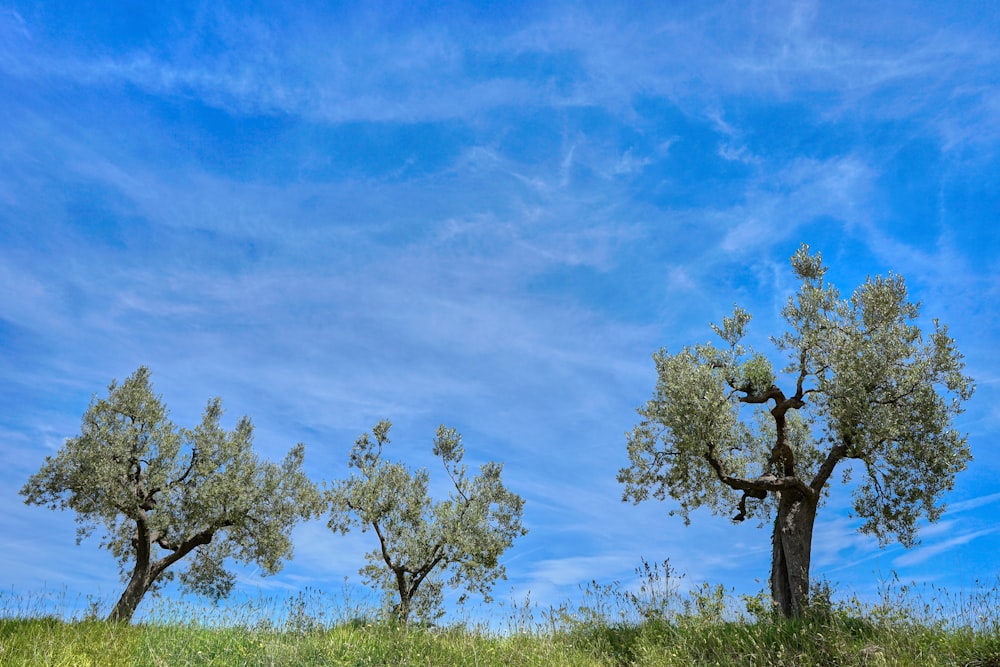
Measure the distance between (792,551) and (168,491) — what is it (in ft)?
85.7

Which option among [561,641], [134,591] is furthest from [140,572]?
[561,641]

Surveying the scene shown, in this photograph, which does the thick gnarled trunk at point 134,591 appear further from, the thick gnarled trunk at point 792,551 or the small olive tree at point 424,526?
the thick gnarled trunk at point 792,551

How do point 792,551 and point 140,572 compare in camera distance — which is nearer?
point 792,551

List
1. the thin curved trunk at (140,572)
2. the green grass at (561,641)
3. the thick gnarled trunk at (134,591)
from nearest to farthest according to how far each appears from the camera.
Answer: the green grass at (561,641) < the thick gnarled trunk at (134,591) < the thin curved trunk at (140,572)

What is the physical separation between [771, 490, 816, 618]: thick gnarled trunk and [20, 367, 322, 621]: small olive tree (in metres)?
20.8

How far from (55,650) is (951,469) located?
2687 cm

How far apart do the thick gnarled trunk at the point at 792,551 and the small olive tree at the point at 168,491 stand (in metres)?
20.8

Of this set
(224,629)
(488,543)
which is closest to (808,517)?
(488,543)

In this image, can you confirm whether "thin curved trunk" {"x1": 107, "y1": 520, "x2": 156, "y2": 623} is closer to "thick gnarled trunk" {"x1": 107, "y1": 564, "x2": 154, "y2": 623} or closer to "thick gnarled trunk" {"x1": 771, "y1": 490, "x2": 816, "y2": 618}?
"thick gnarled trunk" {"x1": 107, "y1": 564, "x2": 154, "y2": 623}

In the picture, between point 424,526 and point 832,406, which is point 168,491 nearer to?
point 424,526

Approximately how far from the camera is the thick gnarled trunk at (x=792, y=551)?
2138 cm

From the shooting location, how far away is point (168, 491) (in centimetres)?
2997

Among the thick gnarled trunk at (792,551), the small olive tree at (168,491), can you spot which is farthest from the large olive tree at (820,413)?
the small olive tree at (168,491)

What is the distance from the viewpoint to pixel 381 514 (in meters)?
30.8
